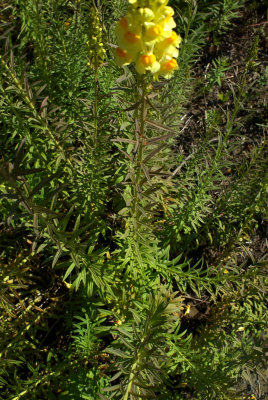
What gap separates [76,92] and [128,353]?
8.99 ft

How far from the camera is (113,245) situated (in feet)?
13.6

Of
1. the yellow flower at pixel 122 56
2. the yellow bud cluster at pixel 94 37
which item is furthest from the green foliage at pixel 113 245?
the yellow flower at pixel 122 56

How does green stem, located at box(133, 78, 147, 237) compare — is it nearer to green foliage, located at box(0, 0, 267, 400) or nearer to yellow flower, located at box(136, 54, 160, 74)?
green foliage, located at box(0, 0, 267, 400)

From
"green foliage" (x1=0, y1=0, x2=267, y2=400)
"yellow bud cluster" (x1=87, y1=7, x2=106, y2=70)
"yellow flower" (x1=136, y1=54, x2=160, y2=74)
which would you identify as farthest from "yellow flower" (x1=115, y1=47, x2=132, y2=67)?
"yellow bud cluster" (x1=87, y1=7, x2=106, y2=70)

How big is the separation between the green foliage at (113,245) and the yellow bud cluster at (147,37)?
0.96ft

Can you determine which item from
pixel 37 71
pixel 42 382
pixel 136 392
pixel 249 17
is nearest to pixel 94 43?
pixel 37 71

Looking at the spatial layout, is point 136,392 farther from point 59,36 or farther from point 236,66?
point 236,66

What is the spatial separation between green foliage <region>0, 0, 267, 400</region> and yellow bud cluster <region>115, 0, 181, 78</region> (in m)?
0.29

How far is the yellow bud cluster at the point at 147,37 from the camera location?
171 cm

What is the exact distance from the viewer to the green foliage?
254cm

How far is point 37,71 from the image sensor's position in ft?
13.0

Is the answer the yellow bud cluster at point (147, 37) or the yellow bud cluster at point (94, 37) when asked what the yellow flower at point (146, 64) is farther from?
the yellow bud cluster at point (94, 37)

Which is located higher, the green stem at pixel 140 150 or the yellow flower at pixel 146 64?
the yellow flower at pixel 146 64

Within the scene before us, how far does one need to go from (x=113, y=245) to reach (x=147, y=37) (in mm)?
2787
